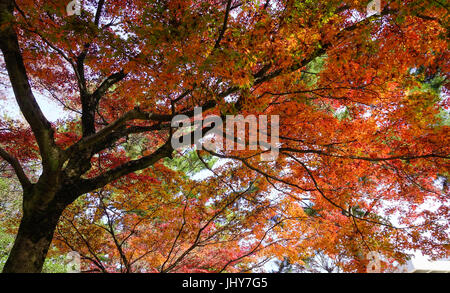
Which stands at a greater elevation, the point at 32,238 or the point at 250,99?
the point at 250,99

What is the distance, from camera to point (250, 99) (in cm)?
372

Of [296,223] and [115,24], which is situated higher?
[115,24]

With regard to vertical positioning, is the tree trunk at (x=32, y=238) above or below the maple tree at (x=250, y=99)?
below

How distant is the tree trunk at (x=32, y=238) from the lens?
2912 mm

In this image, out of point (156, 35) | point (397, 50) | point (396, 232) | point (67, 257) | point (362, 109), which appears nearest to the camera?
point (156, 35)

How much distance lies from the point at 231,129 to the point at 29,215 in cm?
365

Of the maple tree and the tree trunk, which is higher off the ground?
the maple tree

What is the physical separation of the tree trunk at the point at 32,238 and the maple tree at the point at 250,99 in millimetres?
13

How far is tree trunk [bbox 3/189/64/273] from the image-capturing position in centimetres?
291

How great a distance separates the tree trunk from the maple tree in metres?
0.01

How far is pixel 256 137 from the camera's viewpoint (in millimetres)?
4840

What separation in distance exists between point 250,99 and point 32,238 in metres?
3.50
